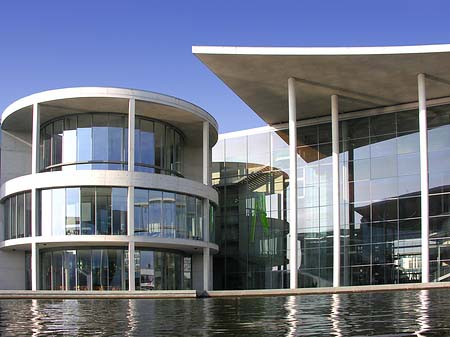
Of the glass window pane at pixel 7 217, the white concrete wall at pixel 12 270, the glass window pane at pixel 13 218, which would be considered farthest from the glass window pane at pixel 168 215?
the white concrete wall at pixel 12 270

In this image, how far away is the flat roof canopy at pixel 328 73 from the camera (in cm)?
3153

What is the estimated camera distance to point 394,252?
122 feet

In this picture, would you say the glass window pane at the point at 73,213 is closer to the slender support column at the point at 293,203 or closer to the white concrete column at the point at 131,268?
the white concrete column at the point at 131,268

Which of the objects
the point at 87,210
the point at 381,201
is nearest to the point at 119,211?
the point at 87,210

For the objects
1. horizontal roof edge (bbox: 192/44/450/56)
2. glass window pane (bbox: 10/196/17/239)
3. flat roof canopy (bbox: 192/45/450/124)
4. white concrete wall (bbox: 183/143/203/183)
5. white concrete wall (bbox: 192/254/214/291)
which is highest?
horizontal roof edge (bbox: 192/44/450/56)

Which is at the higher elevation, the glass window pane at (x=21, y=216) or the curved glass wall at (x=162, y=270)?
the glass window pane at (x=21, y=216)

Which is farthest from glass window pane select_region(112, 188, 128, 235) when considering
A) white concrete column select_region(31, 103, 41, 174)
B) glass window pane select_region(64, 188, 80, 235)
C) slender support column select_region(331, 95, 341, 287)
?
slender support column select_region(331, 95, 341, 287)

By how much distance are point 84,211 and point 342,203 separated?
15.3m

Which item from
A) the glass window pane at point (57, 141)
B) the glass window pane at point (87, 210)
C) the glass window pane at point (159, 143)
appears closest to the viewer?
the glass window pane at point (87, 210)

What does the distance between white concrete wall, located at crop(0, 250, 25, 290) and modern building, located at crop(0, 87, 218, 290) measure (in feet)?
0.18

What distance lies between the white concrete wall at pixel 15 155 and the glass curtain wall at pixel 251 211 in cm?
1295

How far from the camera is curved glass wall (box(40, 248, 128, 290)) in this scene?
1347 inches

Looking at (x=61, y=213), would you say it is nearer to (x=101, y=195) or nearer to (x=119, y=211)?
(x=101, y=195)

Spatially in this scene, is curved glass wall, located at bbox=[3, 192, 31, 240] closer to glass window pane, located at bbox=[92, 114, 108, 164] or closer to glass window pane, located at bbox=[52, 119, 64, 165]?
glass window pane, located at bbox=[52, 119, 64, 165]
